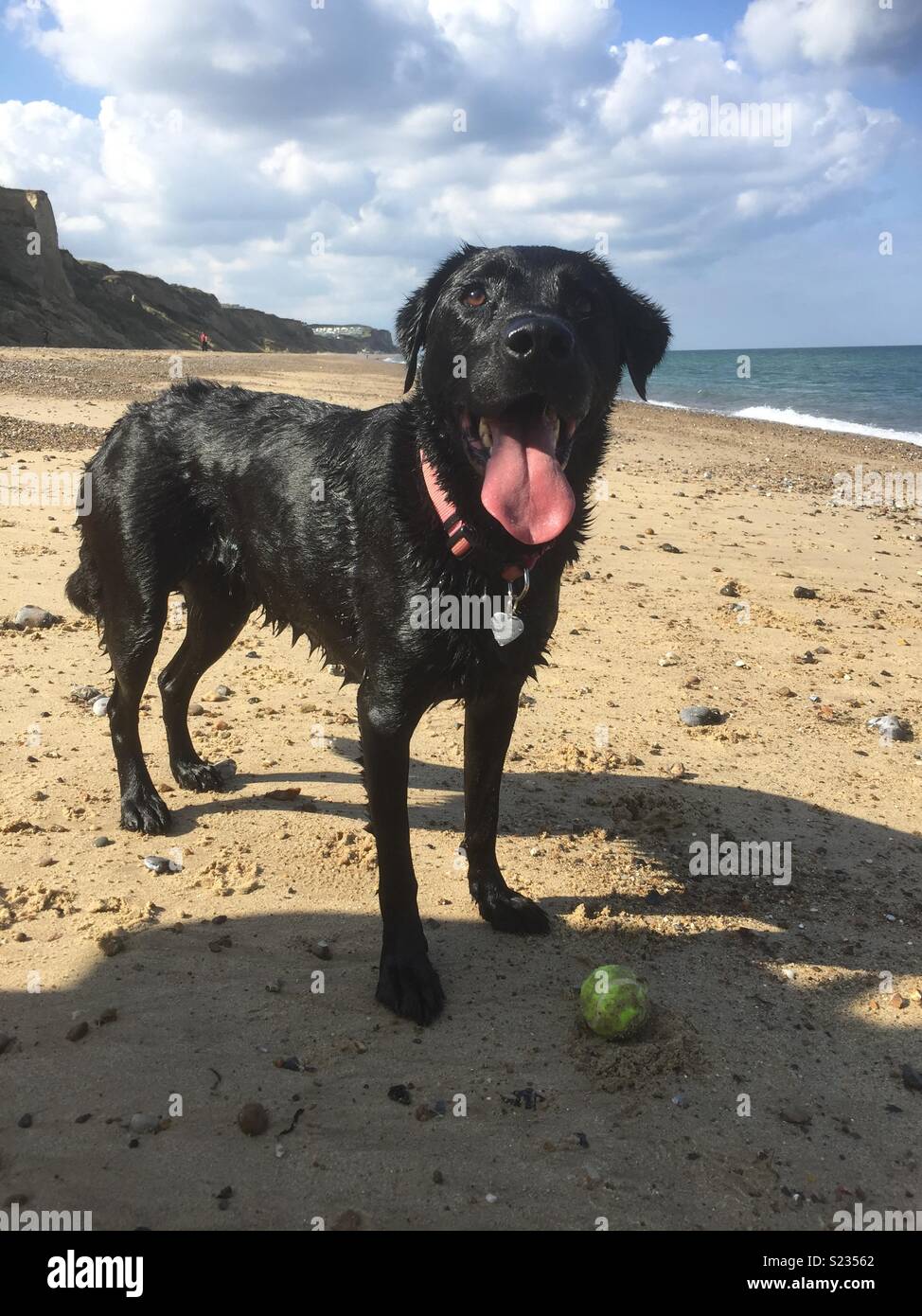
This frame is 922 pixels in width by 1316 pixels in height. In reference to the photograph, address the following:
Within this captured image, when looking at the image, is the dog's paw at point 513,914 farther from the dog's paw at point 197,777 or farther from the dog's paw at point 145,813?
the dog's paw at point 197,777

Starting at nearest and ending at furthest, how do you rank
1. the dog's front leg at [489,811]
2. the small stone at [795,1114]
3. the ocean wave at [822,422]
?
the small stone at [795,1114], the dog's front leg at [489,811], the ocean wave at [822,422]

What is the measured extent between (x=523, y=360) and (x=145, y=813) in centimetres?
245

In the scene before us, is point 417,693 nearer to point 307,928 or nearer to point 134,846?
point 307,928

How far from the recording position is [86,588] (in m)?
4.34

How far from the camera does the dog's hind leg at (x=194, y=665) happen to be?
14.1ft

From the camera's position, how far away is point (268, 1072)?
2621 millimetres

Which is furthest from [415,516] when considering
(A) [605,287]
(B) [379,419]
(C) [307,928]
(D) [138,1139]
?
(D) [138,1139]

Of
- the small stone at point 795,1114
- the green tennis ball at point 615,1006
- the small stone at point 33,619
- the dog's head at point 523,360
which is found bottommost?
the small stone at point 795,1114

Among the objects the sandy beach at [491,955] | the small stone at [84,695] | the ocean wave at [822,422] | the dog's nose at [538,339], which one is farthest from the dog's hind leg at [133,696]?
the ocean wave at [822,422]

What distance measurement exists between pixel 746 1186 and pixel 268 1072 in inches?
50.2

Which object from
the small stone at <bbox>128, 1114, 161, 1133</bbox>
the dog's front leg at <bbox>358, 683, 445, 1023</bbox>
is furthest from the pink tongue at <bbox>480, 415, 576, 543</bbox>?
the small stone at <bbox>128, 1114, 161, 1133</bbox>

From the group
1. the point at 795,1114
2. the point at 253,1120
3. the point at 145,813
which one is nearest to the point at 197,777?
the point at 145,813

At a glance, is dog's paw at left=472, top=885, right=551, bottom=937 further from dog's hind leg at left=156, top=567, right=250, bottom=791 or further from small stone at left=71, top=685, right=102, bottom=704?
small stone at left=71, top=685, right=102, bottom=704

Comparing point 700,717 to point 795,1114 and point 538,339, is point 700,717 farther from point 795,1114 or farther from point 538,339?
point 538,339
